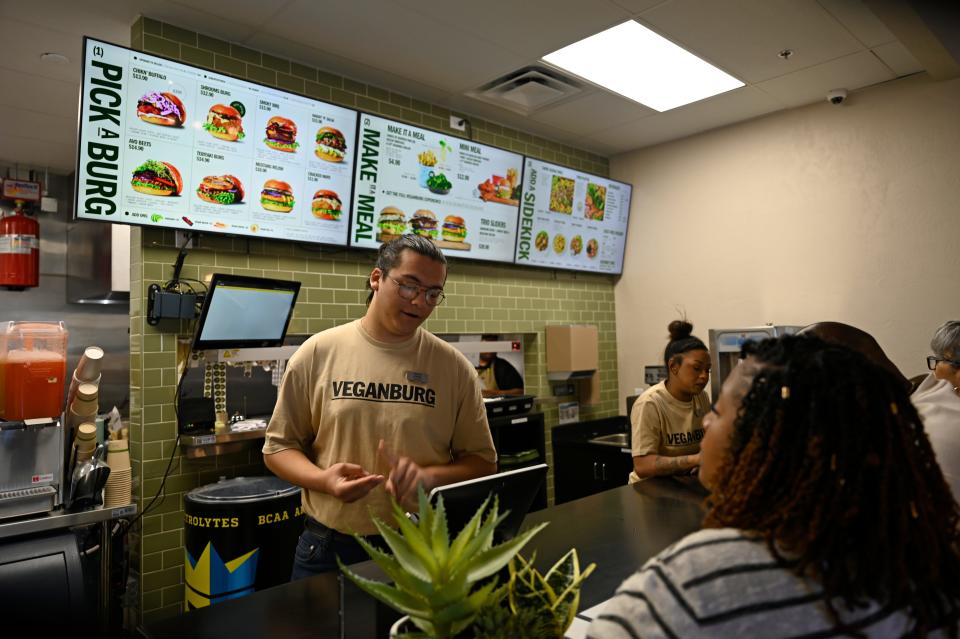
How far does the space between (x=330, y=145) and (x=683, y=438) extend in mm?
2542

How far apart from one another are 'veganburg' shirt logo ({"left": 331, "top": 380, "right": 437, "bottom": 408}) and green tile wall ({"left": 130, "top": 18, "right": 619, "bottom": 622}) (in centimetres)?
168

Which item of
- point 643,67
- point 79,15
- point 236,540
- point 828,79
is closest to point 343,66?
point 79,15

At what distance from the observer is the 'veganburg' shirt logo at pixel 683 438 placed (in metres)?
2.96

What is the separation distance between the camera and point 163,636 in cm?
131

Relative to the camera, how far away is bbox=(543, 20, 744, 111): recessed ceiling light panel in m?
3.64

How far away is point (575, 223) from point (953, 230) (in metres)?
2.59

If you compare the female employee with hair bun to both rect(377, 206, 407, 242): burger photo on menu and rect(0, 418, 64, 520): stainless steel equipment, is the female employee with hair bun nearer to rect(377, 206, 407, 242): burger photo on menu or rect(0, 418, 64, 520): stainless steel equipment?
rect(377, 206, 407, 242): burger photo on menu

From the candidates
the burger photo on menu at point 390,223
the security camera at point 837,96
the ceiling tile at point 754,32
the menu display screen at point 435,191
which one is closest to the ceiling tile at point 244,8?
the menu display screen at point 435,191

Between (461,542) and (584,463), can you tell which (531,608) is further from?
(584,463)

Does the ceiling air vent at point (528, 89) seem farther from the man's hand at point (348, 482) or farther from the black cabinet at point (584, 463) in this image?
the man's hand at point (348, 482)

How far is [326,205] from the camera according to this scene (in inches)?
146

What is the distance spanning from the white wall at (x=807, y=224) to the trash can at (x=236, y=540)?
3593 millimetres

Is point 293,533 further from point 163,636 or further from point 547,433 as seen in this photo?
point 547,433

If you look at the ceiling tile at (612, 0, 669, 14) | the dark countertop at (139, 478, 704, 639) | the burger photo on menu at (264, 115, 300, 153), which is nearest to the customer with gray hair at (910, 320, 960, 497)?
the dark countertop at (139, 478, 704, 639)
